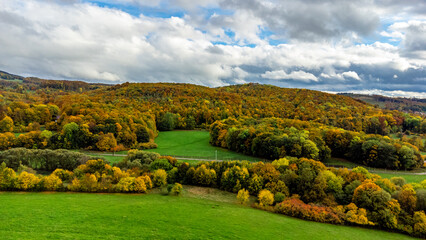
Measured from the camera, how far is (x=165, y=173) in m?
52.0

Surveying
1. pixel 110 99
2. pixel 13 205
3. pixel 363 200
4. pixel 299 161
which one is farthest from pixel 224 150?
pixel 110 99

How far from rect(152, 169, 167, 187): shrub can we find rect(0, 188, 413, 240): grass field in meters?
6.89

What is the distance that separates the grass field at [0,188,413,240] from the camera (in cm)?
2652

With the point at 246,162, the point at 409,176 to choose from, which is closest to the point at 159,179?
the point at 246,162

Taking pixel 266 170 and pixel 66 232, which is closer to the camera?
pixel 66 232

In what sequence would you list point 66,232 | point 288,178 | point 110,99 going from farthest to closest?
1. point 110,99
2. point 288,178
3. point 66,232

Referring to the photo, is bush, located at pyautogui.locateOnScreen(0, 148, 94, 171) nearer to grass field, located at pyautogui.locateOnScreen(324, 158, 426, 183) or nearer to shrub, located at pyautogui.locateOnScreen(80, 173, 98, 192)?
shrub, located at pyautogui.locateOnScreen(80, 173, 98, 192)

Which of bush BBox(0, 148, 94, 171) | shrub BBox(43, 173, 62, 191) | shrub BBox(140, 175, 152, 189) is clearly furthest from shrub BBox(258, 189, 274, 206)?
bush BBox(0, 148, 94, 171)

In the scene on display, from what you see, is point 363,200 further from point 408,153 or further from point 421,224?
point 408,153

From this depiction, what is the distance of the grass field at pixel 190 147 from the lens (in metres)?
81.6

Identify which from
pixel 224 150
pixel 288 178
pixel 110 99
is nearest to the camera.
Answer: pixel 288 178

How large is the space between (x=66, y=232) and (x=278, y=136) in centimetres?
6488

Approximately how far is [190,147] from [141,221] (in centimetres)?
6390

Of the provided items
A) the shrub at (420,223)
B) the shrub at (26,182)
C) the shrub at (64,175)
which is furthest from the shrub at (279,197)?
the shrub at (26,182)
